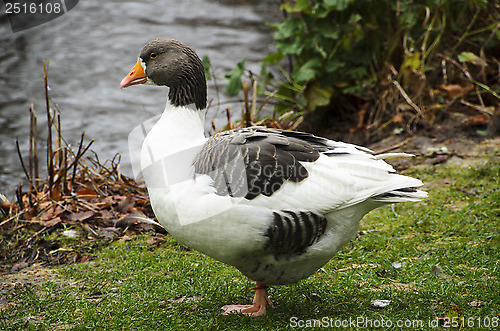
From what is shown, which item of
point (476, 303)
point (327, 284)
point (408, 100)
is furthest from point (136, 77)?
point (408, 100)

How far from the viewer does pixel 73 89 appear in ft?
32.1

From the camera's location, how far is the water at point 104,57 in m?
8.71

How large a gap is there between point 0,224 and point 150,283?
1.88 m

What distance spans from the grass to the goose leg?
7cm

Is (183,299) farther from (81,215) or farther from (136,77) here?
(81,215)

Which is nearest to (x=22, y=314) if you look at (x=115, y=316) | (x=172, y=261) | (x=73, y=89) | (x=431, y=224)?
(x=115, y=316)

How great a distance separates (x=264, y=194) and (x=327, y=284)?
3.81 feet

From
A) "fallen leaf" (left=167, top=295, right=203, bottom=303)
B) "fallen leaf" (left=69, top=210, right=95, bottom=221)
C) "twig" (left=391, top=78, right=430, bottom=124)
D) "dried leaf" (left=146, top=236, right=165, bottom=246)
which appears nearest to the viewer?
"fallen leaf" (left=167, top=295, right=203, bottom=303)

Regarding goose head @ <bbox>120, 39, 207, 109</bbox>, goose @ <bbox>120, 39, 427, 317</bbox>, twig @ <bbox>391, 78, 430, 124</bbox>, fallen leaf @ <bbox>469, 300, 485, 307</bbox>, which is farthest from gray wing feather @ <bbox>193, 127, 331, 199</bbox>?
twig @ <bbox>391, 78, 430, 124</bbox>

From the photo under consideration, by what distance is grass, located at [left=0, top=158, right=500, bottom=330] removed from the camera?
12.1 feet

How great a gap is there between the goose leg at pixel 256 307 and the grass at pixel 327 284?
0.24 feet

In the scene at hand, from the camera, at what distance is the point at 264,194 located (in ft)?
11.2

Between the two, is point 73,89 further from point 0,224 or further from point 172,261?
point 172,261

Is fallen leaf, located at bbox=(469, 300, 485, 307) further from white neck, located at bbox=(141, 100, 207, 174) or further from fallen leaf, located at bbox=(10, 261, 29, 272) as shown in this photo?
fallen leaf, located at bbox=(10, 261, 29, 272)
